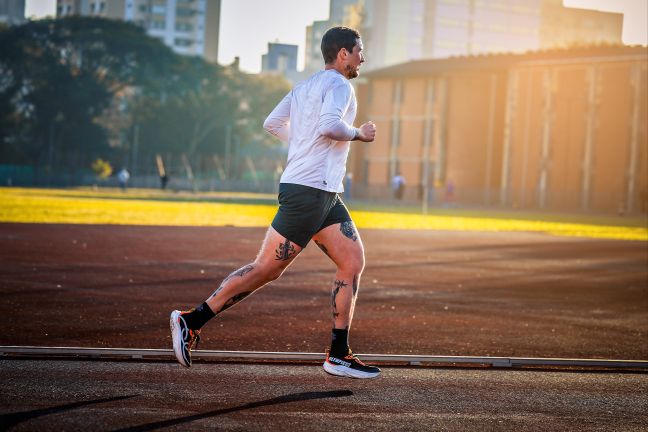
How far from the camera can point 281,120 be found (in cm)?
640

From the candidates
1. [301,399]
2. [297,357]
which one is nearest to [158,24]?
[297,357]

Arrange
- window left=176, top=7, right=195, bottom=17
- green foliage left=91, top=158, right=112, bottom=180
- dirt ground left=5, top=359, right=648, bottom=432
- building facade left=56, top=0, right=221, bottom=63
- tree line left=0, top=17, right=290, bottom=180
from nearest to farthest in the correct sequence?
dirt ground left=5, top=359, right=648, bottom=432
tree line left=0, top=17, right=290, bottom=180
green foliage left=91, top=158, right=112, bottom=180
building facade left=56, top=0, right=221, bottom=63
window left=176, top=7, right=195, bottom=17

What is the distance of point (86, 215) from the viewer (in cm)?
3053

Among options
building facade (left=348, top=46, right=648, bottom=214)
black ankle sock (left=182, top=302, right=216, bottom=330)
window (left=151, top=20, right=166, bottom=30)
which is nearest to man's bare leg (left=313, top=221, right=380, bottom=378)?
black ankle sock (left=182, top=302, right=216, bottom=330)

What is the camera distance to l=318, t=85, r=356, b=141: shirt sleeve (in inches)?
231

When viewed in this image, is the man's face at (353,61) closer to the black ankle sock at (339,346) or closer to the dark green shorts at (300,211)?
the dark green shorts at (300,211)

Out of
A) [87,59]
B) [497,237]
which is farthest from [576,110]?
[87,59]

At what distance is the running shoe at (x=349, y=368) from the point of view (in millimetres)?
6129

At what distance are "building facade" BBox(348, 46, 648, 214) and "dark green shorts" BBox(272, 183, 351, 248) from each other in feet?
161

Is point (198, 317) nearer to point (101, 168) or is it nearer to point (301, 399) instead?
point (301, 399)

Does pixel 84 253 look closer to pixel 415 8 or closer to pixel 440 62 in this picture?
pixel 440 62

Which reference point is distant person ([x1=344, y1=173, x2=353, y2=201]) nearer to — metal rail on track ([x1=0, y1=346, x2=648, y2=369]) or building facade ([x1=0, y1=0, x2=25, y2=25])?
metal rail on track ([x1=0, y1=346, x2=648, y2=369])

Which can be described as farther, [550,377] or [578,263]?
[578,263]

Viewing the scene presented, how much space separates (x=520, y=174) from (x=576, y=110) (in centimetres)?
512
